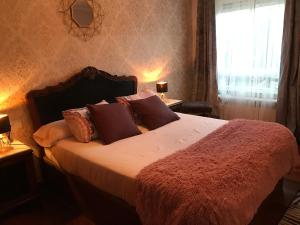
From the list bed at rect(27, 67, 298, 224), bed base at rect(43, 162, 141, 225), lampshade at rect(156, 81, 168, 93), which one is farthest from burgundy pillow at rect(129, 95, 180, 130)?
bed base at rect(43, 162, 141, 225)

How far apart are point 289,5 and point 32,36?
3373 millimetres

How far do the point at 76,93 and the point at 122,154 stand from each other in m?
1.14

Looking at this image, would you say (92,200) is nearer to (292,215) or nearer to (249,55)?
(292,215)

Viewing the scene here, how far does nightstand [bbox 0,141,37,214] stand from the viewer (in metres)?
2.10

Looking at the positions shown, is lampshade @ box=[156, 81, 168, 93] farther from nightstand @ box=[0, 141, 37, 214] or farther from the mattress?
nightstand @ box=[0, 141, 37, 214]

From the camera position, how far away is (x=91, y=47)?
3.03 m

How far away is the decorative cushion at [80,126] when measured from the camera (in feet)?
7.82

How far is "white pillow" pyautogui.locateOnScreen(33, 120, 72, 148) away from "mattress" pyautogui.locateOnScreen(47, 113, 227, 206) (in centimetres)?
6

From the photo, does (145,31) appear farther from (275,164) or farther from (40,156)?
(275,164)

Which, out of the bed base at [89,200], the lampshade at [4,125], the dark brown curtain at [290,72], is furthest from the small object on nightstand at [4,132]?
the dark brown curtain at [290,72]

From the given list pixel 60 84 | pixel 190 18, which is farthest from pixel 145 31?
pixel 60 84

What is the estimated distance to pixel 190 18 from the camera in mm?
4527

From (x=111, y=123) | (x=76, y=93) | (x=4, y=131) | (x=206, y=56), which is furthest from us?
(x=206, y=56)

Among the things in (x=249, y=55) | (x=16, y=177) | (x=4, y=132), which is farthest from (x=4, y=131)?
(x=249, y=55)
